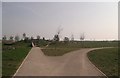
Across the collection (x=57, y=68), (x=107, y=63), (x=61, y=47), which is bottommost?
(x=61, y=47)

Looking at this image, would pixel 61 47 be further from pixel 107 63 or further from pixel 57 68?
pixel 57 68

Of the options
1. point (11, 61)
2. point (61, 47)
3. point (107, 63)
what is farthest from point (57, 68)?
point (61, 47)

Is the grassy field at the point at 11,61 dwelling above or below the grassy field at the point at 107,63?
above

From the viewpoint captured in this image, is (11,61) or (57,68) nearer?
(57,68)

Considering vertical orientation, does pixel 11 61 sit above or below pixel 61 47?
above

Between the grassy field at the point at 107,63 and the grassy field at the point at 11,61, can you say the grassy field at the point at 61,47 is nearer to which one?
the grassy field at the point at 11,61

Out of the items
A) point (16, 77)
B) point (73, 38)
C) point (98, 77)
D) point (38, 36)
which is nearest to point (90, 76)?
point (98, 77)

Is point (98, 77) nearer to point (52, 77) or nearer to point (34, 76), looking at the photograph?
point (52, 77)

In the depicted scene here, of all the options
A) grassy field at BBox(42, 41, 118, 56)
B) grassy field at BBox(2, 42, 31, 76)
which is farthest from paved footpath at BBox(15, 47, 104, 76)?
grassy field at BBox(42, 41, 118, 56)

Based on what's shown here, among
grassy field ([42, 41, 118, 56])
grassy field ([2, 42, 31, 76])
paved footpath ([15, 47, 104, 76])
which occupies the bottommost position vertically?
grassy field ([42, 41, 118, 56])

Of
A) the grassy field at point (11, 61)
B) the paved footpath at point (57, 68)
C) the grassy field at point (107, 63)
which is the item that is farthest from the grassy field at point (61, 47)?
the paved footpath at point (57, 68)

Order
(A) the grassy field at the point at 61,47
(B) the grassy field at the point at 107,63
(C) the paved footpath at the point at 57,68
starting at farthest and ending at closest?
(A) the grassy field at the point at 61,47 < (B) the grassy field at the point at 107,63 < (C) the paved footpath at the point at 57,68

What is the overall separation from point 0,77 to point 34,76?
2085mm

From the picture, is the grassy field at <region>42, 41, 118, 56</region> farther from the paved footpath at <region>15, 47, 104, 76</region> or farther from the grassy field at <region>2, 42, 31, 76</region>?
the paved footpath at <region>15, 47, 104, 76</region>
